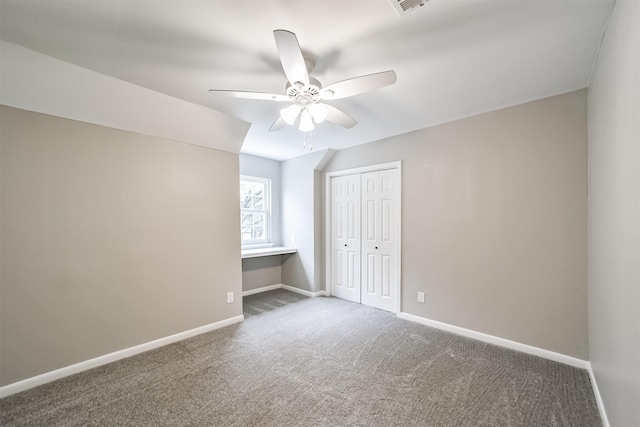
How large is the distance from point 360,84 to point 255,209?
3.45 m

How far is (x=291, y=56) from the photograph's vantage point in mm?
1452

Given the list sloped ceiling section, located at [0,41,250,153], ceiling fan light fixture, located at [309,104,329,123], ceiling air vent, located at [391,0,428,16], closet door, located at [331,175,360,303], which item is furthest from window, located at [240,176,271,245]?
ceiling air vent, located at [391,0,428,16]

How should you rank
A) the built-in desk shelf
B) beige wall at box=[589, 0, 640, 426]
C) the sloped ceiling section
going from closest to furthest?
beige wall at box=[589, 0, 640, 426], the sloped ceiling section, the built-in desk shelf

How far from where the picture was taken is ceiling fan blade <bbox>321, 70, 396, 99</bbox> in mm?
1542

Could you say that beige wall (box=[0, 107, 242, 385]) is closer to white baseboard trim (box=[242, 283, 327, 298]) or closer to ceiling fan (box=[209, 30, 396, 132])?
white baseboard trim (box=[242, 283, 327, 298])

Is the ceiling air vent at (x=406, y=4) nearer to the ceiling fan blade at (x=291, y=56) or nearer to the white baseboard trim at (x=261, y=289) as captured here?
the ceiling fan blade at (x=291, y=56)

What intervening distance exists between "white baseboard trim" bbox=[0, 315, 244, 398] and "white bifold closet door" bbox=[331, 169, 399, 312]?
6.37 ft

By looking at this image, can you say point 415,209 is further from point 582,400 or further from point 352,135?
point 582,400

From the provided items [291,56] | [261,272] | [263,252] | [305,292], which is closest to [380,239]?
[305,292]

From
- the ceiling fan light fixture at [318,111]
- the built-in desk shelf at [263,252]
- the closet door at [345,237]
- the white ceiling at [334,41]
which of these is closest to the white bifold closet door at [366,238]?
the closet door at [345,237]

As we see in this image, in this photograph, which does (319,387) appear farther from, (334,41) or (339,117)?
(334,41)

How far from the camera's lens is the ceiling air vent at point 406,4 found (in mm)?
1358

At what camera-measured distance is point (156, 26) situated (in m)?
1.55

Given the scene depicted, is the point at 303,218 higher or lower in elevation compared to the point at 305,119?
lower
